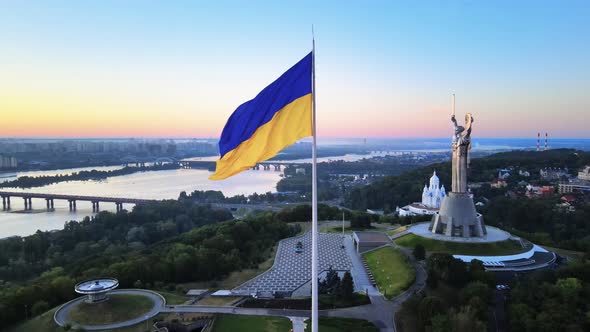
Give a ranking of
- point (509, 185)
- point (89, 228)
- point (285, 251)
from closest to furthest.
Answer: point (285, 251) < point (89, 228) < point (509, 185)

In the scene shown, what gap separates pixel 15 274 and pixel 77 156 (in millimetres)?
89230

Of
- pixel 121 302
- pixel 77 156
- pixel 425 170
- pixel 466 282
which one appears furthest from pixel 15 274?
pixel 77 156

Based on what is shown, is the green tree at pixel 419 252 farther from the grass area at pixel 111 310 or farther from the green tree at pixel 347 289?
the grass area at pixel 111 310

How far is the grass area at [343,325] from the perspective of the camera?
38.9ft

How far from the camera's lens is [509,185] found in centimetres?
3784

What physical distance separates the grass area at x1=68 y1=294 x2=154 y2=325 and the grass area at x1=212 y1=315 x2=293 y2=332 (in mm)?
2586

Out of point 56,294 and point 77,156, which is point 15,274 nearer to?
point 56,294

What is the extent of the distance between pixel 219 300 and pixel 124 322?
3.22 meters

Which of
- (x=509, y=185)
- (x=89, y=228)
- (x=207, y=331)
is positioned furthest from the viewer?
(x=509, y=185)

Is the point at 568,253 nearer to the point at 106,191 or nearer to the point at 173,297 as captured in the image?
the point at 173,297

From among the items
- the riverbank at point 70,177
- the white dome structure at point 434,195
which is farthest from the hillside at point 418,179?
the riverbank at point 70,177

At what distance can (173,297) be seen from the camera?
14539 mm

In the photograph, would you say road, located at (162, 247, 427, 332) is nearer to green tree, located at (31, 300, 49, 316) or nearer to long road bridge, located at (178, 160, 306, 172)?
green tree, located at (31, 300, 49, 316)

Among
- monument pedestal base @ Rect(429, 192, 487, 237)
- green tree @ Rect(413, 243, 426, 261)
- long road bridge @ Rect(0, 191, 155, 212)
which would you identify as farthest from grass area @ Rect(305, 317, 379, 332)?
long road bridge @ Rect(0, 191, 155, 212)
